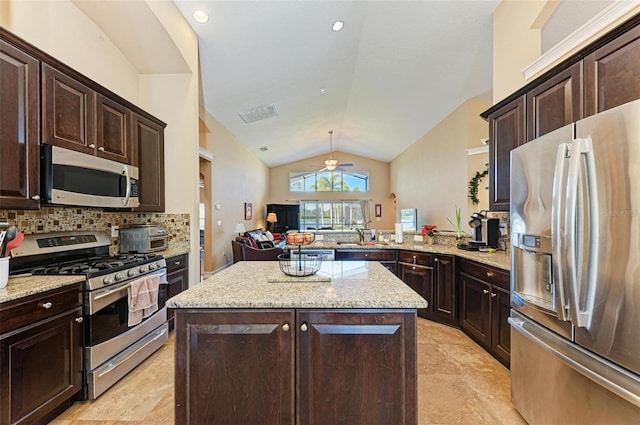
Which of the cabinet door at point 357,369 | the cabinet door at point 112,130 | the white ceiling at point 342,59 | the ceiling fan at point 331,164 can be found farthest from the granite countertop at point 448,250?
the ceiling fan at point 331,164

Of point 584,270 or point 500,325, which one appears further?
point 500,325

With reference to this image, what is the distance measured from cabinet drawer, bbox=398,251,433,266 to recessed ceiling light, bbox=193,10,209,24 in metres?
3.60

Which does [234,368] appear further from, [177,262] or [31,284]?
[177,262]

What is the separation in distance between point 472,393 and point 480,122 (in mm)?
5027

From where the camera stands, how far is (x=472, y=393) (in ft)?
6.71

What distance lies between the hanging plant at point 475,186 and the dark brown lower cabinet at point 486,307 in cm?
275

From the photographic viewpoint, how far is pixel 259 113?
5.63 meters

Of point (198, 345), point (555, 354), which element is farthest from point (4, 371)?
point (555, 354)

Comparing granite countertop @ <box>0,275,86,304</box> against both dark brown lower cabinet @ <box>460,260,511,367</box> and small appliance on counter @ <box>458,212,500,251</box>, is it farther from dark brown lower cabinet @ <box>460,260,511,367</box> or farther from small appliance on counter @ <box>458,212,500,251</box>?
small appliance on counter @ <box>458,212,500,251</box>

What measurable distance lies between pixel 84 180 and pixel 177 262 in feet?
3.90

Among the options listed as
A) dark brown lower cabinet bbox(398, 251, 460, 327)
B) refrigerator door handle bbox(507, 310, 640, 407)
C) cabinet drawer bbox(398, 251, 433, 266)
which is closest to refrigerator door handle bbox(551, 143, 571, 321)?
refrigerator door handle bbox(507, 310, 640, 407)

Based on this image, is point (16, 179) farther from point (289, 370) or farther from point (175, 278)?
point (289, 370)

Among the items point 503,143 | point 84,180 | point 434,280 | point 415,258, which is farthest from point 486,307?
point 84,180

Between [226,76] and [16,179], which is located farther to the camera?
[226,76]
